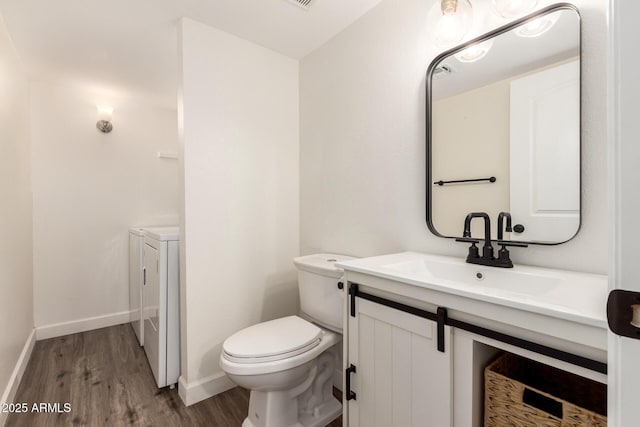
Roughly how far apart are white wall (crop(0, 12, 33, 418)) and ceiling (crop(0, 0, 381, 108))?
0.16 metres

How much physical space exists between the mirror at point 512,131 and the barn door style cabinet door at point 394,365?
53cm

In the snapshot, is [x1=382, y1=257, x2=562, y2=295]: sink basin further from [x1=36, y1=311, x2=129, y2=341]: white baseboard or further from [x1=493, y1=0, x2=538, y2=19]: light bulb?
[x1=36, y1=311, x2=129, y2=341]: white baseboard

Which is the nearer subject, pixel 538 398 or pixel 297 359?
pixel 538 398

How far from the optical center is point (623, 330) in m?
0.42

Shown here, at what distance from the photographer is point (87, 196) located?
8.87 feet

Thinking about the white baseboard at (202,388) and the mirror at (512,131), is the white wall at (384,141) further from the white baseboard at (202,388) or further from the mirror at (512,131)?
the white baseboard at (202,388)

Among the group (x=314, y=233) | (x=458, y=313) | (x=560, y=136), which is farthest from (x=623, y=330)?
(x=314, y=233)

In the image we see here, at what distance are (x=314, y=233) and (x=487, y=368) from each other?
4.61 ft

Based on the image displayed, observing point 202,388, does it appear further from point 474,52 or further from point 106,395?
point 474,52

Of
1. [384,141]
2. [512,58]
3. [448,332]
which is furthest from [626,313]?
[384,141]

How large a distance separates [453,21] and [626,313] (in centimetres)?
126

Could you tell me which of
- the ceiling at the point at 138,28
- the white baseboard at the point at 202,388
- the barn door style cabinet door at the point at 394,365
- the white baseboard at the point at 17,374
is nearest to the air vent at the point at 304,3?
the ceiling at the point at 138,28

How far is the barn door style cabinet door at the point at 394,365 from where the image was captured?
0.88m

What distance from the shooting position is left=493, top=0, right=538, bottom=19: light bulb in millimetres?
1081
